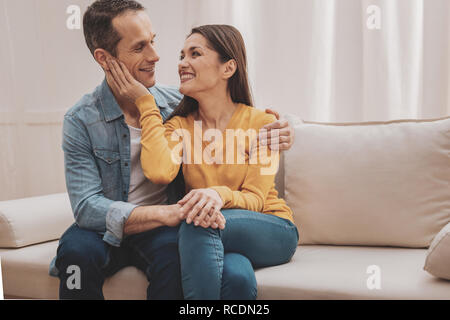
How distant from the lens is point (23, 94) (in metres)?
2.54

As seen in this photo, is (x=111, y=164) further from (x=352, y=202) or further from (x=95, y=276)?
(x=352, y=202)

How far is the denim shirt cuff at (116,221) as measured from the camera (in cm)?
122

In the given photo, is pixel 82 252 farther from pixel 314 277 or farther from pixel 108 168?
pixel 314 277

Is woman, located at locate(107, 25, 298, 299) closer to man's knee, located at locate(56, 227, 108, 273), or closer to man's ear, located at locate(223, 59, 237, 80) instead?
man's ear, located at locate(223, 59, 237, 80)

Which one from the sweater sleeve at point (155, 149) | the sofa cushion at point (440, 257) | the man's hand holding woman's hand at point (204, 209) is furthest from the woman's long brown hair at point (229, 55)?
the sofa cushion at point (440, 257)

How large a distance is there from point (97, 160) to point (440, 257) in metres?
0.90

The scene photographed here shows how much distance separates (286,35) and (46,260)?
4.23 ft

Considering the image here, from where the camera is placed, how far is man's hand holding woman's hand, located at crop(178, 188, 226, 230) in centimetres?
109

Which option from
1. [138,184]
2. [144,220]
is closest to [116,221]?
[144,220]

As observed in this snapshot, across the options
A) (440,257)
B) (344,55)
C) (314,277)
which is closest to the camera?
(440,257)

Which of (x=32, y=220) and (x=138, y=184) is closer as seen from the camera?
(x=138, y=184)

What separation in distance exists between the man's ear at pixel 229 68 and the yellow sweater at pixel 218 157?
10 cm

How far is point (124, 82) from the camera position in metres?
1.32

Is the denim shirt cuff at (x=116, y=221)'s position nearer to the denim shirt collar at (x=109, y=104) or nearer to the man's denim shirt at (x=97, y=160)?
the man's denim shirt at (x=97, y=160)
